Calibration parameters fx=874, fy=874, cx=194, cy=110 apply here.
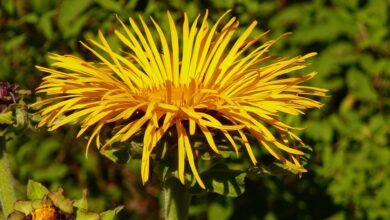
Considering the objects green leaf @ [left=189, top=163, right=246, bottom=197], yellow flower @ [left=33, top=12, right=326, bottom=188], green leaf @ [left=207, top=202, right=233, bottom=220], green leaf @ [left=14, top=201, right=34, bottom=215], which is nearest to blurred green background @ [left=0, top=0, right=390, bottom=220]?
green leaf @ [left=207, top=202, right=233, bottom=220]

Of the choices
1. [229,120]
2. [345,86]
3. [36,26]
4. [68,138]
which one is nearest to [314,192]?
[345,86]

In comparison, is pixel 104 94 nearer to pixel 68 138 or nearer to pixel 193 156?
pixel 193 156

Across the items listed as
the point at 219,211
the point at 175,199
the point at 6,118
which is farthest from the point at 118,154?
the point at 219,211

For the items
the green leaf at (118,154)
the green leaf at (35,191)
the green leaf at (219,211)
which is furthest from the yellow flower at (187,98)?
the green leaf at (219,211)

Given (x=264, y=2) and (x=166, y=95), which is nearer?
(x=166, y=95)

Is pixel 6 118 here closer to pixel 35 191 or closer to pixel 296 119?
pixel 35 191
